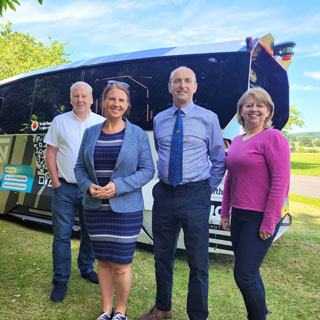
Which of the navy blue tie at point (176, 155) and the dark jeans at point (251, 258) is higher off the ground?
the navy blue tie at point (176, 155)

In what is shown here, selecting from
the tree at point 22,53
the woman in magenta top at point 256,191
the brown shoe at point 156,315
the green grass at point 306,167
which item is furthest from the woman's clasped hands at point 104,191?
the green grass at point 306,167

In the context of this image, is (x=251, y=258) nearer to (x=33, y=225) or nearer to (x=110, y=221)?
(x=110, y=221)

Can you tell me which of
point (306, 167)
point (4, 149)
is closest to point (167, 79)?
point (4, 149)

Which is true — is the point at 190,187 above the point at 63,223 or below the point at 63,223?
above

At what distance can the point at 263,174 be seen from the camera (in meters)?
2.09

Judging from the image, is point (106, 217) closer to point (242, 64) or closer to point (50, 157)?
point (50, 157)

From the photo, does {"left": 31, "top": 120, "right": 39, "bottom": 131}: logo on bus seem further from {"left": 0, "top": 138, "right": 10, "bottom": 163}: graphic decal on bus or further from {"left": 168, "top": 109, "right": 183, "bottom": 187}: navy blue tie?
{"left": 168, "top": 109, "right": 183, "bottom": 187}: navy blue tie

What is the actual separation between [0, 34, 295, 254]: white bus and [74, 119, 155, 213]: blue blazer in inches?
57.2

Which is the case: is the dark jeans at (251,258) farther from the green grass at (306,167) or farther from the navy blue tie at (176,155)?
the green grass at (306,167)

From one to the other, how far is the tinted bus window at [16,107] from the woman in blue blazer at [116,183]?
340 cm

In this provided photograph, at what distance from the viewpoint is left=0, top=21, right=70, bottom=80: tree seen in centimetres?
1886

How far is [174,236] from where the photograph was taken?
2.52 metres

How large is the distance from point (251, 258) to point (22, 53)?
2139cm

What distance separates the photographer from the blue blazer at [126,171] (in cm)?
228
